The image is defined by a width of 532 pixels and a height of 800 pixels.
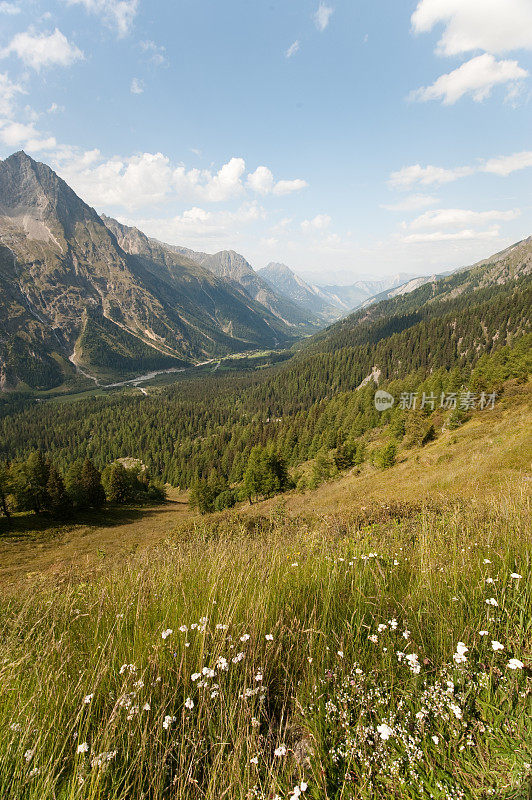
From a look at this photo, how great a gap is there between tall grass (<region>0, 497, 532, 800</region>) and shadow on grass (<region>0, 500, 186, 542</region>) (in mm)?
54503

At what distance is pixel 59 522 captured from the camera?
52.9m

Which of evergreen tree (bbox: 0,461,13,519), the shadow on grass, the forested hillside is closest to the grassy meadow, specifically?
the shadow on grass

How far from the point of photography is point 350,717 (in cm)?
211

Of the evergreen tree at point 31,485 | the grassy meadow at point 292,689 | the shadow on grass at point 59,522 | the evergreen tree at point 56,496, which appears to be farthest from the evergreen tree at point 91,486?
the grassy meadow at point 292,689

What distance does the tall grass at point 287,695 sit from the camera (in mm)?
1797

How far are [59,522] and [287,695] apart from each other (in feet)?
208

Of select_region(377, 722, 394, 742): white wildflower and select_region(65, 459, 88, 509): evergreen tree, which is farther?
select_region(65, 459, 88, 509): evergreen tree

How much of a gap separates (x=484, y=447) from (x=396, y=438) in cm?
2893

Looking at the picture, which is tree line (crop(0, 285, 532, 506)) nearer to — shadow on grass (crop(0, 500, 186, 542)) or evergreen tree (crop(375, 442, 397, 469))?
shadow on grass (crop(0, 500, 186, 542))

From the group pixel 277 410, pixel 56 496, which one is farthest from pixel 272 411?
pixel 56 496

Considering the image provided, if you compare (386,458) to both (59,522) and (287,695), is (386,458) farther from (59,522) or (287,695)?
(59,522)

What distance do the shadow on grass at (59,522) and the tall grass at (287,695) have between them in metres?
54.5

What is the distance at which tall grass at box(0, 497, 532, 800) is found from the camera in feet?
5.90

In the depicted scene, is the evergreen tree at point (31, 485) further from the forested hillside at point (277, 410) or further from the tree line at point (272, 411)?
the forested hillside at point (277, 410)
